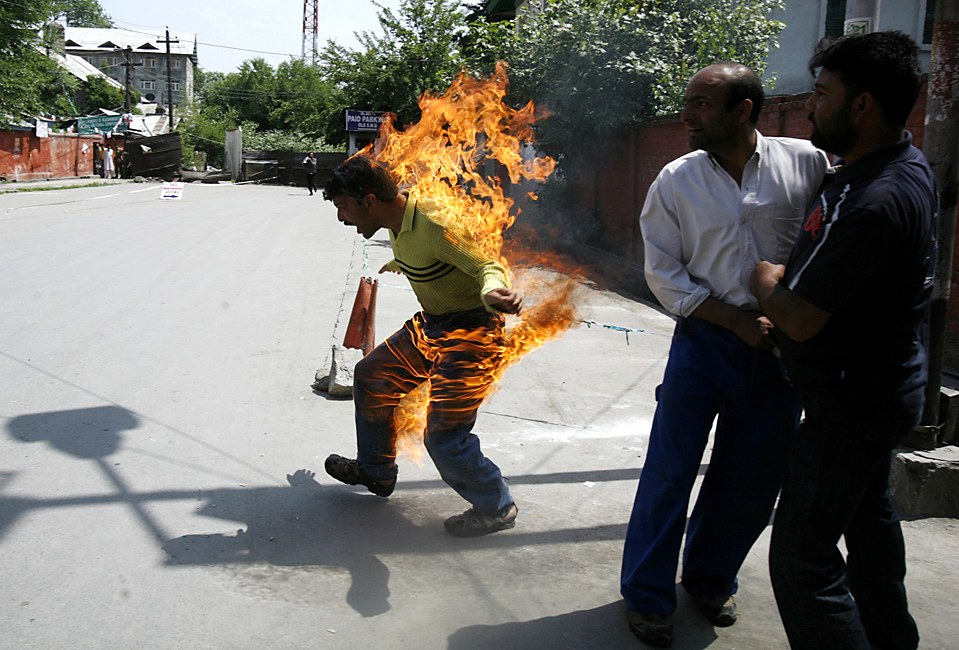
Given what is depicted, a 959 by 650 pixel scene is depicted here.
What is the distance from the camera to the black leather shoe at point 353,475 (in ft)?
12.6

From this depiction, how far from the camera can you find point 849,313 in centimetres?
220

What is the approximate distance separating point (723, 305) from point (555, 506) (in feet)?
6.01

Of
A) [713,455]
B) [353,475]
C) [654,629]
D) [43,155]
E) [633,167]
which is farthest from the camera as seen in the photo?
[43,155]

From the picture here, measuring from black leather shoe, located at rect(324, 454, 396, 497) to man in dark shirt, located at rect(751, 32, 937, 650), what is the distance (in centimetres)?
205

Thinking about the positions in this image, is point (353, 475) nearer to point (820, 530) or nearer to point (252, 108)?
point (820, 530)

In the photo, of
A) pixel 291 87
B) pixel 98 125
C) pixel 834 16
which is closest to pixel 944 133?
pixel 834 16

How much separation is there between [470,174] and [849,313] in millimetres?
2243

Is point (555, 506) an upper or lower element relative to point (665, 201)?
lower

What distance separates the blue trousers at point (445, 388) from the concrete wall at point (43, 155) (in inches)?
1627

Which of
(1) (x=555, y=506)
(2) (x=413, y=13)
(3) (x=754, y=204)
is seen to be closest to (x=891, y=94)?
(3) (x=754, y=204)

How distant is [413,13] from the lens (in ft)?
78.6

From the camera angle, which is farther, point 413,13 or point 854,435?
point 413,13

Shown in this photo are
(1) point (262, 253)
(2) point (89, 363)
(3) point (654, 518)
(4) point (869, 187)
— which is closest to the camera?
(4) point (869, 187)

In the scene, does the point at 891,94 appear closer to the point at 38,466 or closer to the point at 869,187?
the point at 869,187
